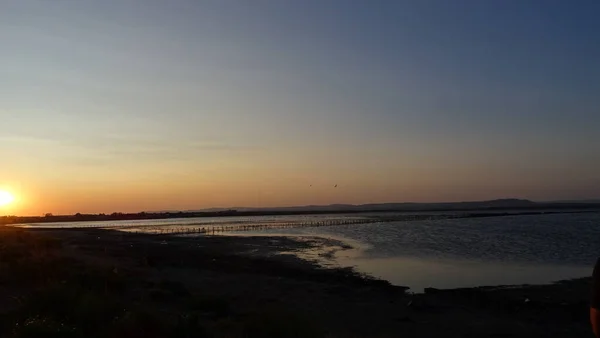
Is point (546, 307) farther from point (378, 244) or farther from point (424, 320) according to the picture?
point (378, 244)

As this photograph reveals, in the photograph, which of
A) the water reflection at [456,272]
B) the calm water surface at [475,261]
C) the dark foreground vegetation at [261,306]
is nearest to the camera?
the dark foreground vegetation at [261,306]

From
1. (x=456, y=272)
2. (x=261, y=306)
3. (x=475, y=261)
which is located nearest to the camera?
(x=261, y=306)

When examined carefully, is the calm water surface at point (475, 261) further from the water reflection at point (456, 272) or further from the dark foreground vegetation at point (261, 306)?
the dark foreground vegetation at point (261, 306)

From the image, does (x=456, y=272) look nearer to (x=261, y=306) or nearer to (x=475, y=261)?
(x=475, y=261)

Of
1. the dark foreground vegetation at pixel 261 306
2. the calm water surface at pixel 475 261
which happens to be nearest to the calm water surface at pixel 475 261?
the calm water surface at pixel 475 261

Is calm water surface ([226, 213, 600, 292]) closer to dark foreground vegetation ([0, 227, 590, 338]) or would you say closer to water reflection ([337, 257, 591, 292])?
water reflection ([337, 257, 591, 292])

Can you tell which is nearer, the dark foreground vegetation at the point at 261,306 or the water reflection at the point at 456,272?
the dark foreground vegetation at the point at 261,306

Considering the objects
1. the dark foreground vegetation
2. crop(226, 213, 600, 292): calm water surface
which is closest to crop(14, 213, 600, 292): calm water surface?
crop(226, 213, 600, 292): calm water surface

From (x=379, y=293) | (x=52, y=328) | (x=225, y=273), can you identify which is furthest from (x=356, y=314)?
(x=225, y=273)

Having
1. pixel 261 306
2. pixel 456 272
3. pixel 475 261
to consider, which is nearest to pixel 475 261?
→ pixel 475 261
